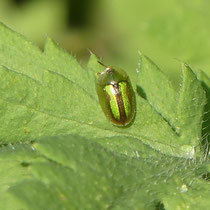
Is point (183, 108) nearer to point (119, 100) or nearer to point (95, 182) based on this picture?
point (119, 100)

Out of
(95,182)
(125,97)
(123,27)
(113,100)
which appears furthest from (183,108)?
(123,27)

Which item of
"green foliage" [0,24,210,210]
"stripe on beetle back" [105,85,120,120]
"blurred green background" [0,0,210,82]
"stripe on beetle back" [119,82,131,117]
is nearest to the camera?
"green foliage" [0,24,210,210]

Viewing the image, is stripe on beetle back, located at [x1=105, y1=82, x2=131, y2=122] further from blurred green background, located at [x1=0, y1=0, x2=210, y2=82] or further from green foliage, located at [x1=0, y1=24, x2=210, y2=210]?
blurred green background, located at [x1=0, y1=0, x2=210, y2=82]

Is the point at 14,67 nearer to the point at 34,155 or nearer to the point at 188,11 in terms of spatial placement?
the point at 34,155

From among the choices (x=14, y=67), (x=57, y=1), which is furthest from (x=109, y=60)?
(x=14, y=67)

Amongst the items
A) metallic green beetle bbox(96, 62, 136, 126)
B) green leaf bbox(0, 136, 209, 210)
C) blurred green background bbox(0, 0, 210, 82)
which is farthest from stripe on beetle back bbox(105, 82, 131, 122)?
blurred green background bbox(0, 0, 210, 82)
